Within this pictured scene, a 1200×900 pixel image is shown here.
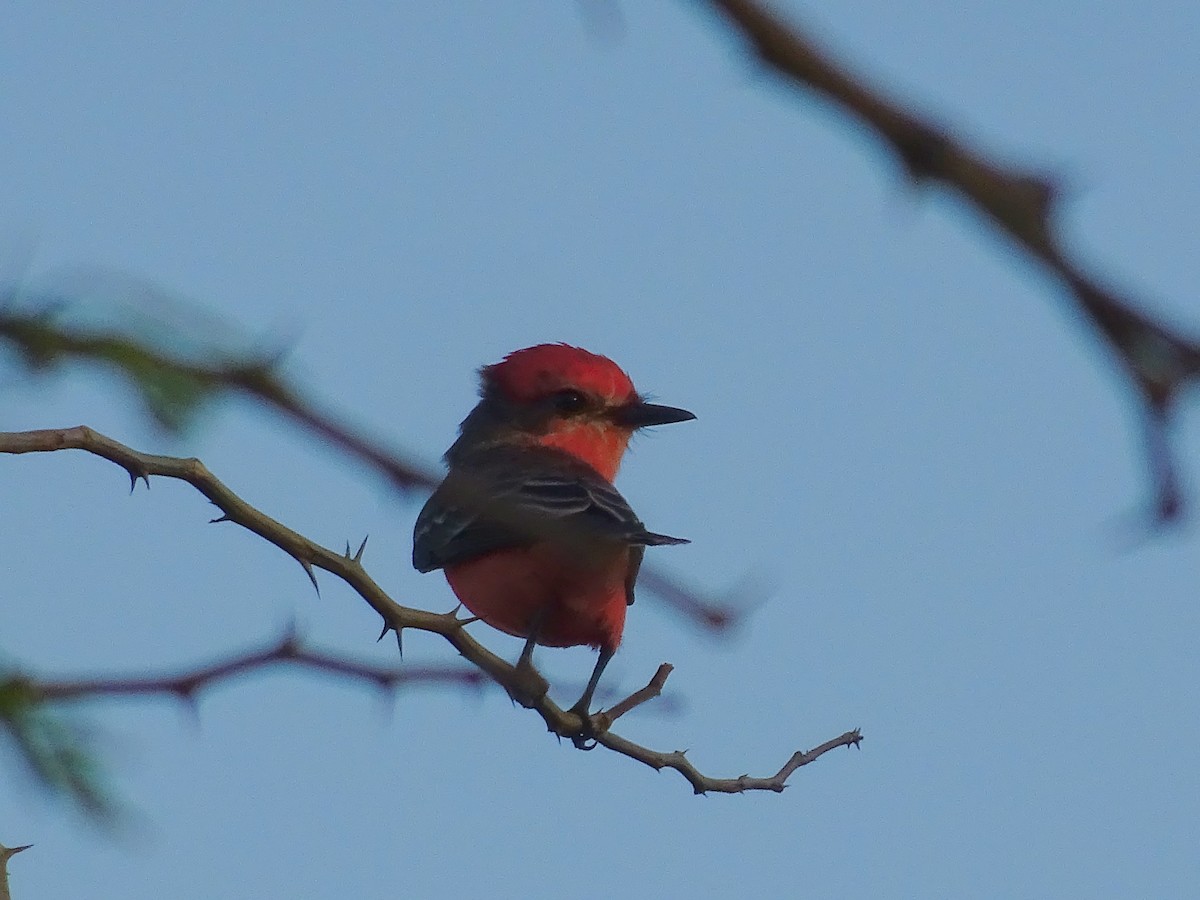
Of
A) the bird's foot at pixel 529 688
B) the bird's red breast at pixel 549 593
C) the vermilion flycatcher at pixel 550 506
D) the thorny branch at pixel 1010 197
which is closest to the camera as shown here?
the thorny branch at pixel 1010 197

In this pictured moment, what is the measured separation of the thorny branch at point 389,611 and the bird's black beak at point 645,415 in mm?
2345

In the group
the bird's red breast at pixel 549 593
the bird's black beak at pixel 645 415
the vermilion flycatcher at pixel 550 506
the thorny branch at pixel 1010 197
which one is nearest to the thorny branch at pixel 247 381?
the thorny branch at pixel 1010 197

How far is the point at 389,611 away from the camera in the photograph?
3.50 meters

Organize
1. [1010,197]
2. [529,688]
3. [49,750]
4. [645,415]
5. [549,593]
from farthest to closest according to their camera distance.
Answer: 1. [645,415]
2. [549,593]
3. [529,688]
4. [49,750]
5. [1010,197]

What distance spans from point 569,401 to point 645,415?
0.38m

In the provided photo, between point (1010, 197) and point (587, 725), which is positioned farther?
point (587, 725)

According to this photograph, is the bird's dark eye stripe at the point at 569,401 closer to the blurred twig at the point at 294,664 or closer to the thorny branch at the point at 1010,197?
the blurred twig at the point at 294,664

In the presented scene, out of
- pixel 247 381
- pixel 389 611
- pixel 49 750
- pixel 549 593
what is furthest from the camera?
pixel 549 593

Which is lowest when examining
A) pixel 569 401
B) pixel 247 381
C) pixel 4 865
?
pixel 4 865

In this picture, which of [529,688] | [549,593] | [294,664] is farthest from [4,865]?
[549,593]

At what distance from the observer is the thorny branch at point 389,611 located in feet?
8.87

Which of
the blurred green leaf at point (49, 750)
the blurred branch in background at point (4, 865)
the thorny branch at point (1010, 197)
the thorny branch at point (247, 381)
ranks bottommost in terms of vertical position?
the blurred branch in background at point (4, 865)

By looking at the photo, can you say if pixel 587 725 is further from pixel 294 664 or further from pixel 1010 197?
pixel 1010 197

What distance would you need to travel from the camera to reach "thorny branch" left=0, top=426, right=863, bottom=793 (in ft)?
8.87
